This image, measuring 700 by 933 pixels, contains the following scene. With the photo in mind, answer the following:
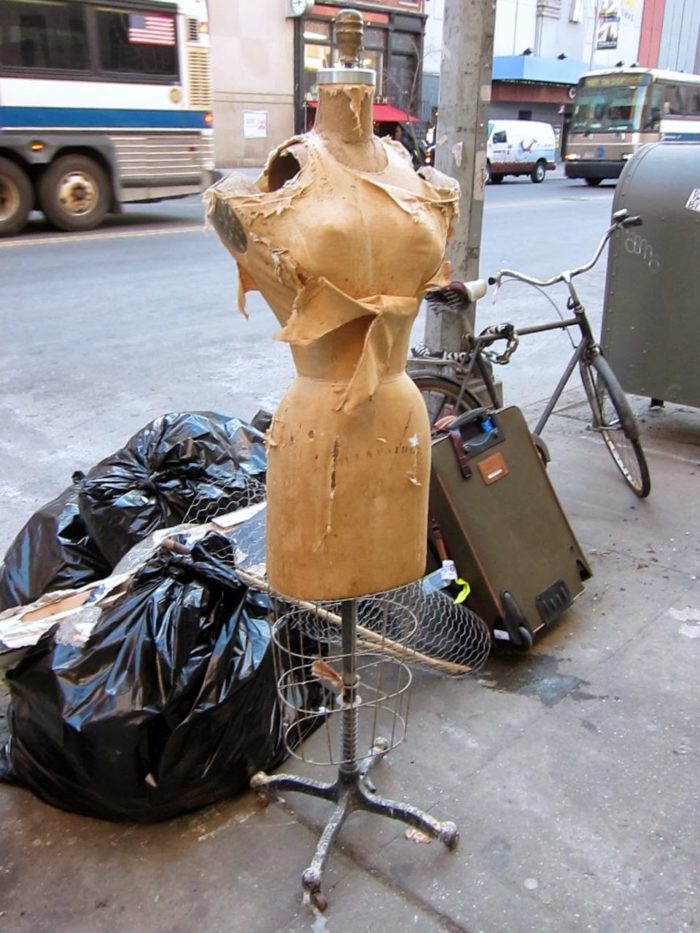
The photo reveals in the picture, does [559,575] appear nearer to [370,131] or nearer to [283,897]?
[283,897]

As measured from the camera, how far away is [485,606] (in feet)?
9.84

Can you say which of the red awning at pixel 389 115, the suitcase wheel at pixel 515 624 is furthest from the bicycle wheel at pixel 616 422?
the red awning at pixel 389 115

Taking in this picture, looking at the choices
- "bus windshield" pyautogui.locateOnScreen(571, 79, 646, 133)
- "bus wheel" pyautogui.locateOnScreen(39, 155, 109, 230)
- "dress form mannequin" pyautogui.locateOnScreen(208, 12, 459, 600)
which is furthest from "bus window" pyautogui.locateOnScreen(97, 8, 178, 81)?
"bus windshield" pyautogui.locateOnScreen(571, 79, 646, 133)

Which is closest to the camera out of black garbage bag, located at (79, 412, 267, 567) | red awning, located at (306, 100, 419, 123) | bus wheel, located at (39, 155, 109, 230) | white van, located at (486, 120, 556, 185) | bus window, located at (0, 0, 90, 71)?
black garbage bag, located at (79, 412, 267, 567)

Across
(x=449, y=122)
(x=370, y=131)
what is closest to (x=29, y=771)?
(x=370, y=131)

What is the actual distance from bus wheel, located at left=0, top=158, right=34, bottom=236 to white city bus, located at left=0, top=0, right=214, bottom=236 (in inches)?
0.5

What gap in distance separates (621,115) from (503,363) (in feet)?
76.1

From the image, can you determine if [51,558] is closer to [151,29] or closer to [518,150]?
[151,29]

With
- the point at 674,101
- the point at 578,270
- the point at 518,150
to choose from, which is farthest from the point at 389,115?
the point at 578,270

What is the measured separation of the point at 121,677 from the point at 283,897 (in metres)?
0.68

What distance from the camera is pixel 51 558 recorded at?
9.95ft

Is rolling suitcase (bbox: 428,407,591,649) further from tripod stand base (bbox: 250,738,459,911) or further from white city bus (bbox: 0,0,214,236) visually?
white city bus (bbox: 0,0,214,236)

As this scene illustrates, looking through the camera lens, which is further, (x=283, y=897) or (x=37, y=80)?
(x=37, y=80)

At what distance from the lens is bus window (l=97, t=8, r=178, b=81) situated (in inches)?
472
